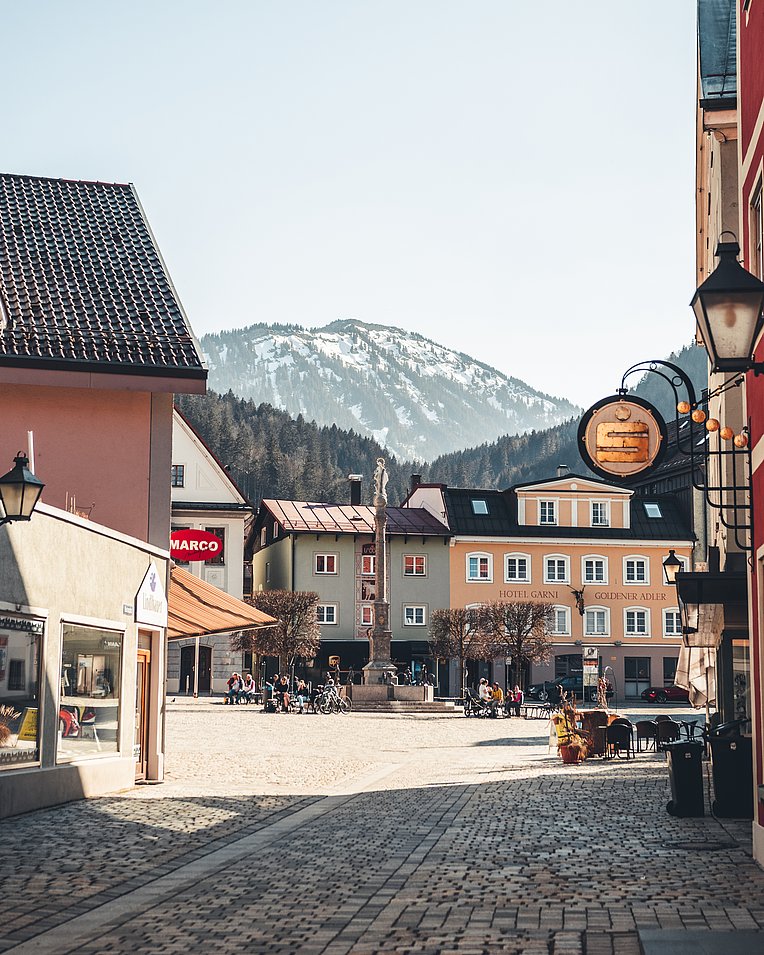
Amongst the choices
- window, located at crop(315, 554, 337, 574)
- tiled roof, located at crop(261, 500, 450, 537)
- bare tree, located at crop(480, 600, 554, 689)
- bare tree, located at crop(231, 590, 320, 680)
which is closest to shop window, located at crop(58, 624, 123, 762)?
bare tree, located at crop(231, 590, 320, 680)

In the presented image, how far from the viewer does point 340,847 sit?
520 inches

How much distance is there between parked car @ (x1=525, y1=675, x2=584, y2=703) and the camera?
6606 cm

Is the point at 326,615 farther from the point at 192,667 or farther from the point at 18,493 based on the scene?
the point at 18,493

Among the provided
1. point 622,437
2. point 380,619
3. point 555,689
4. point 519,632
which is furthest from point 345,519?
point 622,437

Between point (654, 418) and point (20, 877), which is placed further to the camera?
point (654, 418)

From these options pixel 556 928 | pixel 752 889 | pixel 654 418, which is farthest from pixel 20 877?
pixel 654 418

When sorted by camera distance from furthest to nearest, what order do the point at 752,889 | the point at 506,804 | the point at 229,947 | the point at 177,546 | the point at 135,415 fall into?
the point at 177,546
the point at 135,415
the point at 506,804
the point at 752,889
the point at 229,947

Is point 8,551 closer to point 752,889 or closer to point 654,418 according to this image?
point 654,418

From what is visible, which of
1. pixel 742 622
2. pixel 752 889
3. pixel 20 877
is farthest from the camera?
pixel 742 622

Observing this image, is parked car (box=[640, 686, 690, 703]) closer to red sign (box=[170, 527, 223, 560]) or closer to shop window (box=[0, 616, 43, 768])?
red sign (box=[170, 527, 223, 560])

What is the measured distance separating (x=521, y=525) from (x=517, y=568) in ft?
7.77

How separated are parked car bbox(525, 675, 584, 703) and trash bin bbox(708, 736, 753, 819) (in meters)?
49.6

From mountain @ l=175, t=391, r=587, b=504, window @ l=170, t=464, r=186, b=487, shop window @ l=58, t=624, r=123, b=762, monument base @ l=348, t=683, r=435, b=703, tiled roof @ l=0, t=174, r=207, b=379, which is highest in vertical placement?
mountain @ l=175, t=391, r=587, b=504

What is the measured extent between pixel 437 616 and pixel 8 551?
54.4m
